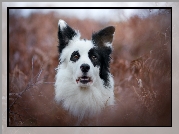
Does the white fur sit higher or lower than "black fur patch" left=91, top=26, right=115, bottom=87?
higher

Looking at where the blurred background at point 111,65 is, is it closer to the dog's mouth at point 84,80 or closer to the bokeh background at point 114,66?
the bokeh background at point 114,66

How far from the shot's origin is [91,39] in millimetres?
4566

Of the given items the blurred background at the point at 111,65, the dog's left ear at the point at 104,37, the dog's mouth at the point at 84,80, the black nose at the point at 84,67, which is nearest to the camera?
the black nose at the point at 84,67

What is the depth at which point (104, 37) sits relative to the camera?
15.1ft

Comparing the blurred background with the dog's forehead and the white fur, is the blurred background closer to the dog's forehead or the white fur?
the white fur

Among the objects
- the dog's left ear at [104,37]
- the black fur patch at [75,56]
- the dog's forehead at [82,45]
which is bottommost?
the black fur patch at [75,56]

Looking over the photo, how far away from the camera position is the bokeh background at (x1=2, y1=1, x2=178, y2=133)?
4.66 metres

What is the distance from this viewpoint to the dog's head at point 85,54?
4.37 meters

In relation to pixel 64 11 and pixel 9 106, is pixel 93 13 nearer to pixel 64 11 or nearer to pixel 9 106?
pixel 64 11

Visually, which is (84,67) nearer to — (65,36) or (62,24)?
(65,36)

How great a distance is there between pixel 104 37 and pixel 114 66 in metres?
0.37

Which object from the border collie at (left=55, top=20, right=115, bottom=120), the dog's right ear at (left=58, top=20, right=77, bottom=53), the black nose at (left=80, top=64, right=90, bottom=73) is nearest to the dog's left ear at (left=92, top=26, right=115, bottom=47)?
the border collie at (left=55, top=20, right=115, bottom=120)

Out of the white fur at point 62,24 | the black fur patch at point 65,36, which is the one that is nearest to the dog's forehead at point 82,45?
the black fur patch at point 65,36

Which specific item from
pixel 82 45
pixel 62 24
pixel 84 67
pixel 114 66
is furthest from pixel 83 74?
pixel 62 24
